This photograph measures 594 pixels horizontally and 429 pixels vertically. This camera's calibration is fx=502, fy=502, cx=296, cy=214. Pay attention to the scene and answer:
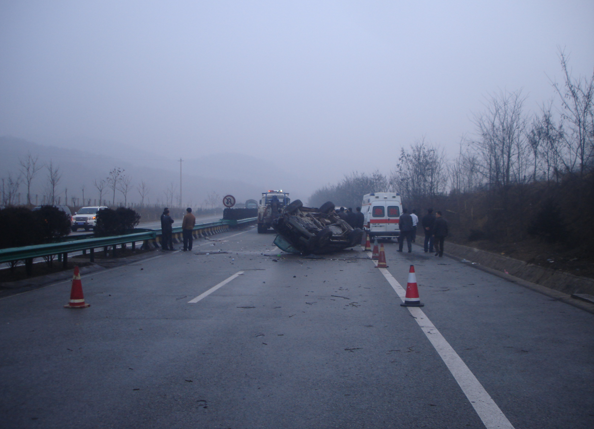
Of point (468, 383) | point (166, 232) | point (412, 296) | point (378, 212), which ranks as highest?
point (378, 212)

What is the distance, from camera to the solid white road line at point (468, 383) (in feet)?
13.4

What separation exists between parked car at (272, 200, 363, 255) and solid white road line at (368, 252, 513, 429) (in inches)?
450

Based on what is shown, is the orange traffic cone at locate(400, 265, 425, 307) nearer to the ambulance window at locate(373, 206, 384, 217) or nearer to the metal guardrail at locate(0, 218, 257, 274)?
the metal guardrail at locate(0, 218, 257, 274)

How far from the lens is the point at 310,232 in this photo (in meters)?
19.5

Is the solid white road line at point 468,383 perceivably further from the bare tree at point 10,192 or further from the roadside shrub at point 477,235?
the bare tree at point 10,192

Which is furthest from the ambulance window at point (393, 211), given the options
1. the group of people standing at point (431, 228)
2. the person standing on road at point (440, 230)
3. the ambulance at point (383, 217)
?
the person standing on road at point (440, 230)

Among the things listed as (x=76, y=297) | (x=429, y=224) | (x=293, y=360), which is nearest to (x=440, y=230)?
(x=429, y=224)

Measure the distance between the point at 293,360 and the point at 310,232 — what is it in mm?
13835

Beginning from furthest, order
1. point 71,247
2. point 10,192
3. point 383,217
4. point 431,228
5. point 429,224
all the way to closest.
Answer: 1. point 10,192
2. point 383,217
3. point 429,224
4. point 431,228
5. point 71,247

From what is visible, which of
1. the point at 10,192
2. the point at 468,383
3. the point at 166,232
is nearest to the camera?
the point at 468,383

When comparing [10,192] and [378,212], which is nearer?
[378,212]

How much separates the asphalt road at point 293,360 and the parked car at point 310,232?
27.1 feet

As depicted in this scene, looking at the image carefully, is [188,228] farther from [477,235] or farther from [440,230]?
[477,235]

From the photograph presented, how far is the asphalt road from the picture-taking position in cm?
422
